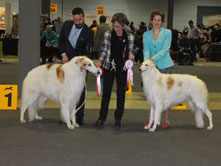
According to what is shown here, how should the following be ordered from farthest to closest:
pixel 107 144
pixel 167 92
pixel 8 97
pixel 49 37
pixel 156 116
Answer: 1. pixel 49 37
2. pixel 8 97
3. pixel 167 92
4. pixel 156 116
5. pixel 107 144

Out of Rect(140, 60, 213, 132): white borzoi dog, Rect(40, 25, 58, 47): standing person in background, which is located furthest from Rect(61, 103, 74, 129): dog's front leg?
Rect(40, 25, 58, 47): standing person in background

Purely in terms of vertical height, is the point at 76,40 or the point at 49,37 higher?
the point at 49,37

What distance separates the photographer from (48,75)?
5.83 metres

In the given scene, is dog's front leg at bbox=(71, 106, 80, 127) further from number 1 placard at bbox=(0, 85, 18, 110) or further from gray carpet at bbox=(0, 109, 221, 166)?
number 1 placard at bbox=(0, 85, 18, 110)

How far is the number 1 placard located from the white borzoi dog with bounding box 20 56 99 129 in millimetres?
891

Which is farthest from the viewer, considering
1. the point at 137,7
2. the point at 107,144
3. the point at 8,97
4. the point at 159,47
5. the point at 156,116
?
the point at 137,7

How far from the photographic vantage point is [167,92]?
19.0 ft

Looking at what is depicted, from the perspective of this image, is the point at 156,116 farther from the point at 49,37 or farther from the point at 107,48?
the point at 49,37

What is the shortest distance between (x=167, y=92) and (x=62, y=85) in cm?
154

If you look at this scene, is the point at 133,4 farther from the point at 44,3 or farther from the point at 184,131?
the point at 184,131

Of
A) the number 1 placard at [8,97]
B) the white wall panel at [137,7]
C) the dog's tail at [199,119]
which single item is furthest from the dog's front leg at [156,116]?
the white wall panel at [137,7]

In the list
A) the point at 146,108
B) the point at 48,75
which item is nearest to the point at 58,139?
the point at 48,75

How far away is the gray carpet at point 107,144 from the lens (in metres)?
4.18

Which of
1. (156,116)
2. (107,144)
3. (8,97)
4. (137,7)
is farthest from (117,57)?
(137,7)
